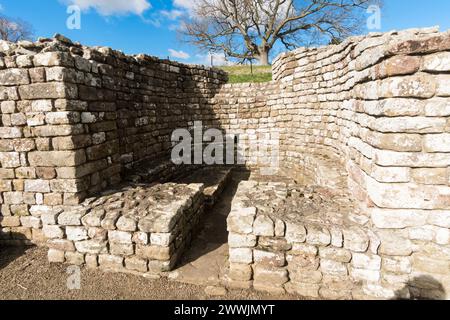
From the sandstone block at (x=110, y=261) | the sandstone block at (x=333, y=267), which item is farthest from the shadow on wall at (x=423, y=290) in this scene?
the sandstone block at (x=110, y=261)

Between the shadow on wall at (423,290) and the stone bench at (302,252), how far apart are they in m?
0.27

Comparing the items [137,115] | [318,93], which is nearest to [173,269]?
[137,115]

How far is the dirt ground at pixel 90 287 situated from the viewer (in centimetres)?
260

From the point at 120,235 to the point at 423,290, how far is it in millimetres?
3390

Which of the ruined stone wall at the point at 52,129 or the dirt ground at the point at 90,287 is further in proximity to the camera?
the ruined stone wall at the point at 52,129

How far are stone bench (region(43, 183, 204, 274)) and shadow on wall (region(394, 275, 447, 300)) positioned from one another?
8.40ft

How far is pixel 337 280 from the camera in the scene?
2.42 meters

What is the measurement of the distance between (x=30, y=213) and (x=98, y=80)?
7.42 ft

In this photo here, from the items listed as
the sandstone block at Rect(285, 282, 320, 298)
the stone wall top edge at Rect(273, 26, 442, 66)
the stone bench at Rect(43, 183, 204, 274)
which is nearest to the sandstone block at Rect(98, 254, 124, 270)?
the stone bench at Rect(43, 183, 204, 274)

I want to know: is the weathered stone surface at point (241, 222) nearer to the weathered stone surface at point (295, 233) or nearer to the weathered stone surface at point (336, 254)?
the weathered stone surface at point (295, 233)

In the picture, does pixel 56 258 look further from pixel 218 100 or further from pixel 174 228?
pixel 218 100

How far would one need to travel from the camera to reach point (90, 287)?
8.94ft

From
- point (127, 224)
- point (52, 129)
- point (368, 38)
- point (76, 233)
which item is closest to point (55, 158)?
point (52, 129)

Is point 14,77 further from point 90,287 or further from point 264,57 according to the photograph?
point 264,57
